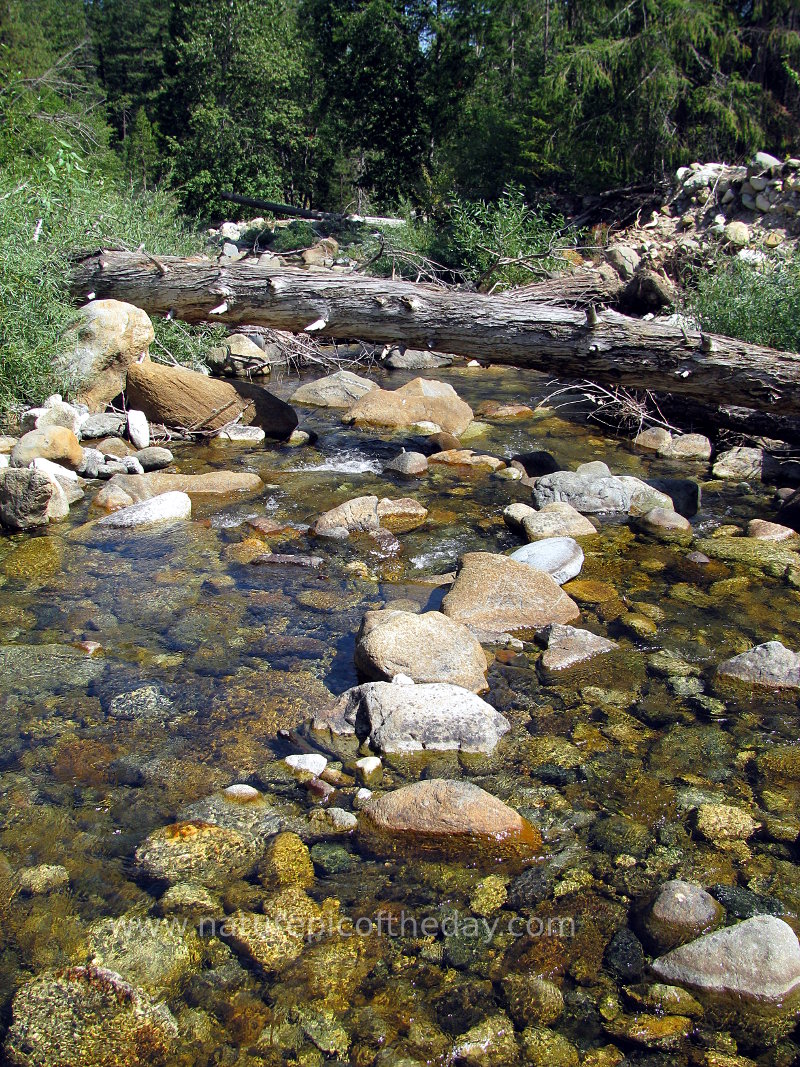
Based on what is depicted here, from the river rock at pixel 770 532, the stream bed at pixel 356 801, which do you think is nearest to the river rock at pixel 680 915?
the stream bed at pixel 356 801

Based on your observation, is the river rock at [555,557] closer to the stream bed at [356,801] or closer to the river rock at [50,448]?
the stream bed at [356,801]

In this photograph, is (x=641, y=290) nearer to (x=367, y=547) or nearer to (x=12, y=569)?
(x=367, y=547)

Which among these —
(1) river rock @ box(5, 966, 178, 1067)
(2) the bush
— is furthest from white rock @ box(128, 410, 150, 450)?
(1) river rock @ box(5, 966, 178, 1067)

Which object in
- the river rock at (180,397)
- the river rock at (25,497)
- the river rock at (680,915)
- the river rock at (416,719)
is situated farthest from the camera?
the river rock at (180,397)

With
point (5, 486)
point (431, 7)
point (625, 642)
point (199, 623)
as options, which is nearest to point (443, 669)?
point (625, 642)

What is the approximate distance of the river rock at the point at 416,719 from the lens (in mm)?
3639

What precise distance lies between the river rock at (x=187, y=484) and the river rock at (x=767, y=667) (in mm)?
4364

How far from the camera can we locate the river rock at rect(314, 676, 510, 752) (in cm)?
364

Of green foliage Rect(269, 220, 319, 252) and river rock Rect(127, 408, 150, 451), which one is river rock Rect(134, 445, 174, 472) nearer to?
river rock Rect(127, 408, 150, 451)

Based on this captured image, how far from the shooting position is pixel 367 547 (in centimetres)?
605

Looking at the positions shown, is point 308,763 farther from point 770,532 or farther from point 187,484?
point 770,532

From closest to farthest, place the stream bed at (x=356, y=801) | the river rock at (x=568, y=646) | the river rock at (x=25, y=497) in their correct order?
the stream bed at (x=356, y=801)
the river rock at (x=568, y=646)
the river rock at (x=25, y=497)

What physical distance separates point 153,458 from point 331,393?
11.0ft

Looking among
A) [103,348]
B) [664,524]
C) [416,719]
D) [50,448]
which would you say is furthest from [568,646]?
[103,348]
